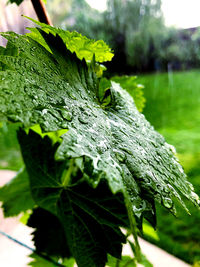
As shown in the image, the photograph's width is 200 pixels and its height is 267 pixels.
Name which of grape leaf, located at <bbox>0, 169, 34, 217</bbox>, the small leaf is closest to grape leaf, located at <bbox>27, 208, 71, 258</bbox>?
grape leaf, located at <bbox>0, 169, 34, 217</bbox>

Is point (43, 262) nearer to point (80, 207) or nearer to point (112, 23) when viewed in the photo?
point (80, 207)

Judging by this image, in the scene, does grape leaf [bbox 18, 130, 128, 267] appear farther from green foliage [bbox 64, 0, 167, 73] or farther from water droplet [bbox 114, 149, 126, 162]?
green foliage [bbox 64, 0, 167, 73]

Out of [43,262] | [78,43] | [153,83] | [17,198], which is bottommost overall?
[43,262]

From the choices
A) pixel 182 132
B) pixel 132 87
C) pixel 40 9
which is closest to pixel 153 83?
pixel 182 132

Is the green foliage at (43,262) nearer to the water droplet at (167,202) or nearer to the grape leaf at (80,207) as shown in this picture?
the grape leaf at (80,207)

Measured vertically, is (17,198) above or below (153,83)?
below

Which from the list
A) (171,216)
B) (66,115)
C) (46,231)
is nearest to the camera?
(66,115)

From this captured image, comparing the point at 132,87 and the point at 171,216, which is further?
the point at 171,216
